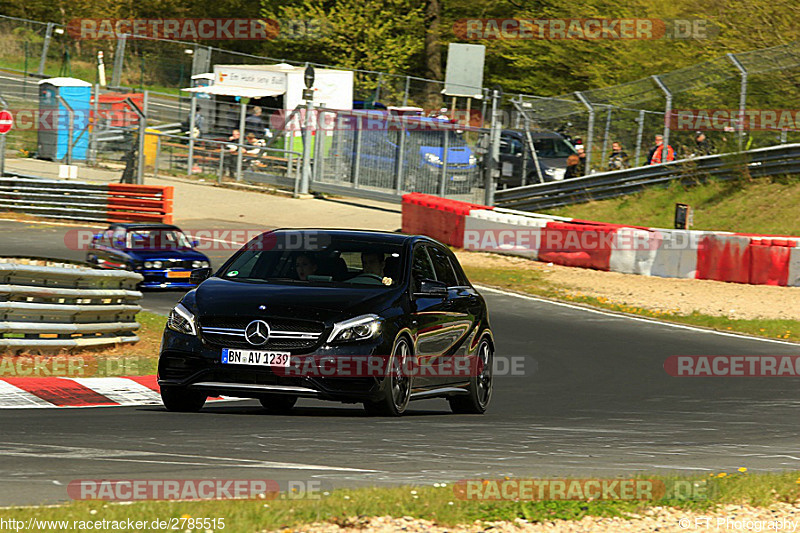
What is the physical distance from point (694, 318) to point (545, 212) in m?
13.7

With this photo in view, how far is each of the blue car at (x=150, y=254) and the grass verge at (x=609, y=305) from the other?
18.3ft

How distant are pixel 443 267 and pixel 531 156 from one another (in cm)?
2340

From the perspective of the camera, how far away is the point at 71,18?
6084 cm

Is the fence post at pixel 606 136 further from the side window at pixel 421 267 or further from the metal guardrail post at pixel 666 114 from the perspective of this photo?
the side window at pixel 421 267

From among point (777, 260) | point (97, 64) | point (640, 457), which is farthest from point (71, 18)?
point (640, 457)

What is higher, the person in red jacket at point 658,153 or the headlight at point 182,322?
the person in red jacket at point 658,153

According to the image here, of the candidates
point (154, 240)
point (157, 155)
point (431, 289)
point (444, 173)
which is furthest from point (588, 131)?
point (431, 289)

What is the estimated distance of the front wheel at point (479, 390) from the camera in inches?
429

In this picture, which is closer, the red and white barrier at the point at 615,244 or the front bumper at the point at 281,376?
the front bumper at the point at 281,376

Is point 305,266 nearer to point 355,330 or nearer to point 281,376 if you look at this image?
point 355,330

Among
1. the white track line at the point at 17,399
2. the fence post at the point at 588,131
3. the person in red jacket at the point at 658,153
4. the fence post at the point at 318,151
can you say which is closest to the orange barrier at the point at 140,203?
the fence post at the point at 318,151

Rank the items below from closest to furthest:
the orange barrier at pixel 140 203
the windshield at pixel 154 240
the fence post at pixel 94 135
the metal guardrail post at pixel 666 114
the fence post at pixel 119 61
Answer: the windshield at pixel 154 240 < the orange barrier at pixel 140 203 < the metal guardrail post at pixel 666 114 < the fence post at pixel 94 135 < the fence post at pixel 119 61

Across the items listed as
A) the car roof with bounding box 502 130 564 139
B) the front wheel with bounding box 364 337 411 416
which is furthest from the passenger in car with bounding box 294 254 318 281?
the car roof with bounding box 502 130 564 139

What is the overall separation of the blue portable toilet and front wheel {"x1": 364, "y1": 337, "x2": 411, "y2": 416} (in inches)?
1132
